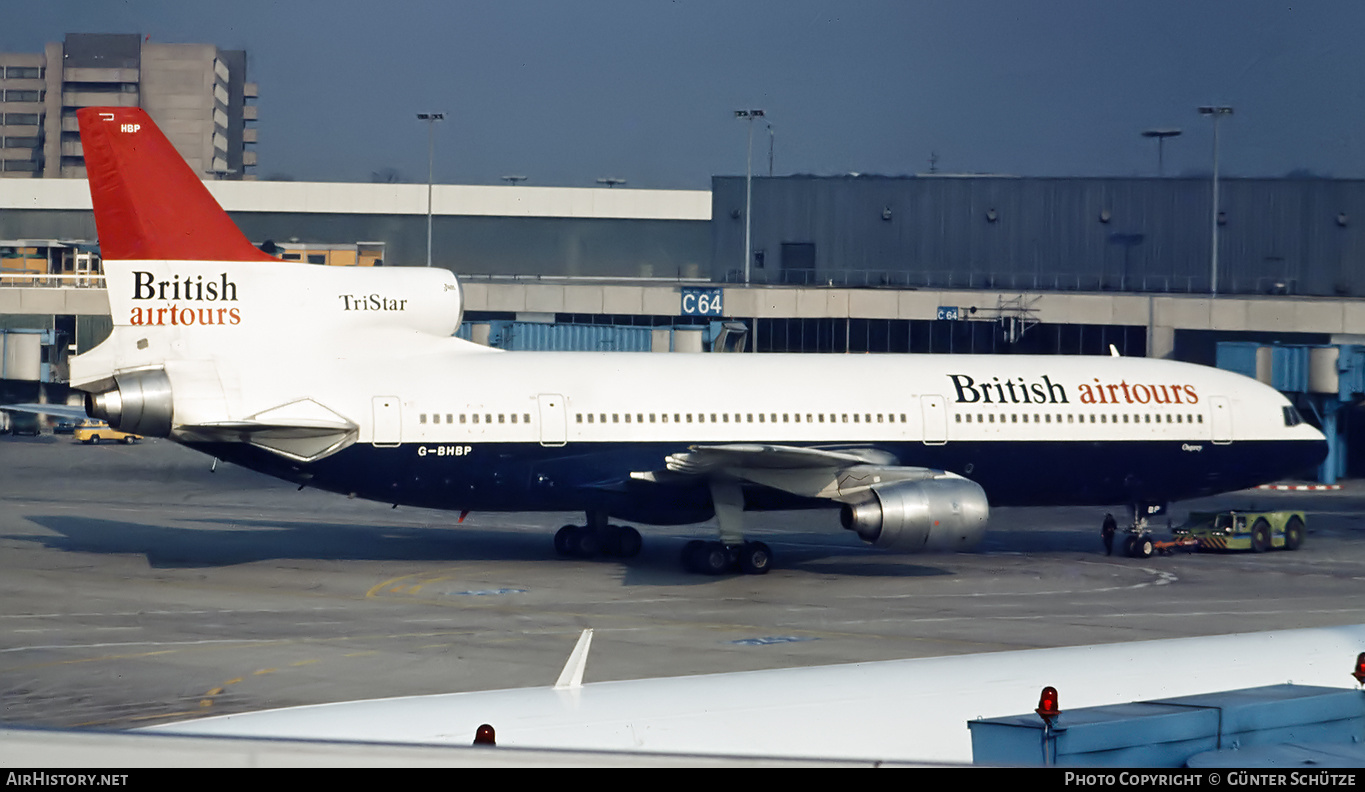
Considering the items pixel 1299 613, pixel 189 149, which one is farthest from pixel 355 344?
pixel 189 149

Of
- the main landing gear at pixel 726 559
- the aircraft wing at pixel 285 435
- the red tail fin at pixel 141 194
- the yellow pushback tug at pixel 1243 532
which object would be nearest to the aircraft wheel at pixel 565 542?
the main landing gear at pixel 726 559

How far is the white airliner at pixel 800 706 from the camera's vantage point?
34.6ft

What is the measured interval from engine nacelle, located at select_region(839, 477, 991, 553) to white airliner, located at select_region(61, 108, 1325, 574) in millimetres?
40

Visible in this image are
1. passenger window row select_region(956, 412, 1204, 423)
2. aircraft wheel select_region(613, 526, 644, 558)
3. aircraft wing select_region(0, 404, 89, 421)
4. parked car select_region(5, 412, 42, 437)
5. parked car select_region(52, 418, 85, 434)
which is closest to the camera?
passenger window row select_region(956, 412, 1204, 423)

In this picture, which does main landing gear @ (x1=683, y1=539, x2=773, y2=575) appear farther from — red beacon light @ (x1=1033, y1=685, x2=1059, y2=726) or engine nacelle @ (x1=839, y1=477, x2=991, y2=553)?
red beacon light @ (x1=1033, y1=685, x2=1059, y2=726)

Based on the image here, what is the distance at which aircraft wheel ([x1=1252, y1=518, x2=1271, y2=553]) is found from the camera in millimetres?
37156

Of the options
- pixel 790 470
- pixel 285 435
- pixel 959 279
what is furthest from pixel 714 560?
pixel 959 279

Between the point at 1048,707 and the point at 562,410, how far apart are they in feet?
68.1

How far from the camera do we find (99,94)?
17625cm

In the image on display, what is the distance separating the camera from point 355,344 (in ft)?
99.7

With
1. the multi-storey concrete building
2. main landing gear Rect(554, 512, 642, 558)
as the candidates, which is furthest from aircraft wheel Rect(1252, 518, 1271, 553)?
the multi-storey concrete building
